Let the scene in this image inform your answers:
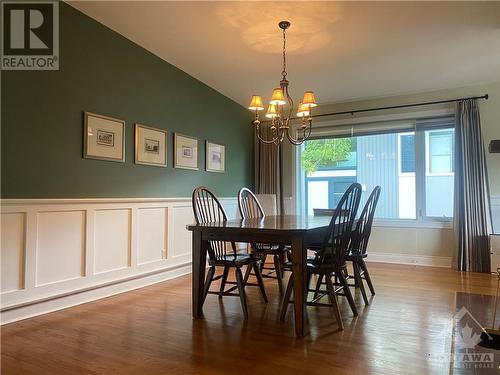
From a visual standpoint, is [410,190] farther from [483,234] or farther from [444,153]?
[483,234]

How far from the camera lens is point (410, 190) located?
5012mm

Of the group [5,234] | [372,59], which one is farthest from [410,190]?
[5,234]

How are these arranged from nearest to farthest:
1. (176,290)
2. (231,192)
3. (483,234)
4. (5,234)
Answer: (5,234)
(176,290)
(483,234)
(231,192)

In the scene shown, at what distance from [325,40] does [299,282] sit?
98.5 inches

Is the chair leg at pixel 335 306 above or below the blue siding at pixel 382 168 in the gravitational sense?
below

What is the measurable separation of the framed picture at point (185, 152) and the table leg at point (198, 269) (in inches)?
74.8

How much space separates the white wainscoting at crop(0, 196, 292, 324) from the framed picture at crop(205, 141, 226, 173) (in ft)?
3.03

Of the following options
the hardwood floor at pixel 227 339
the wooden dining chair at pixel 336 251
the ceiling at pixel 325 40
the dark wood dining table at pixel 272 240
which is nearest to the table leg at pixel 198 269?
the dark wood dining table at pixel 272 240

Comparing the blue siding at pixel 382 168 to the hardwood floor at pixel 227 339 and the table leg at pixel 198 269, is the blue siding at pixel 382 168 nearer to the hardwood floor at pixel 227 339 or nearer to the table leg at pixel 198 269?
the hardwood floor at pixel 227 339

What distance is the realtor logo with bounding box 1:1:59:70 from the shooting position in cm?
277

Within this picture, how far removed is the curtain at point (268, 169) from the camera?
583cm

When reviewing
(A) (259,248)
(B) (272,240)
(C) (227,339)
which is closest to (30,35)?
(B) (272,240)

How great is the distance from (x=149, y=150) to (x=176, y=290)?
1571mm

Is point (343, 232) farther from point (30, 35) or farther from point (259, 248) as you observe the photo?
point (30, 35)
